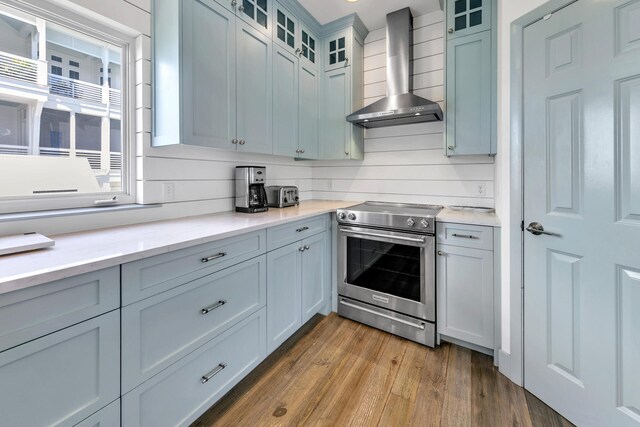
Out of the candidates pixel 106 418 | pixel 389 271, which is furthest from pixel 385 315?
pixel 106 418

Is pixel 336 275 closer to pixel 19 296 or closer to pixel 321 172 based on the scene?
pixel 321 172

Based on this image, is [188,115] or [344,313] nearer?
[188,115]

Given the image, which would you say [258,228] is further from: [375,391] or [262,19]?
[262,19]

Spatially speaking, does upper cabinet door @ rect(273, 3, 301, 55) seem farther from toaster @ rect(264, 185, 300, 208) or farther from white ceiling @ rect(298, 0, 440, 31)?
toaster @ rect(264, 185, 300, 208)

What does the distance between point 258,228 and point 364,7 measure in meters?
2.30

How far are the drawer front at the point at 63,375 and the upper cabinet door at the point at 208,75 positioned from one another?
104 centimetres

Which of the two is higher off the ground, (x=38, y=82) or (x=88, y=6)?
(x=88, y=6)

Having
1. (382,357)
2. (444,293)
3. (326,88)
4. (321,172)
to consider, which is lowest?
(382,357)

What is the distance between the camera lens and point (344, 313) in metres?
2.49

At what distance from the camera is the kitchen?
1.01 metres

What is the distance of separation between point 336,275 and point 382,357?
0.77 m

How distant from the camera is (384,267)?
2.29 meters

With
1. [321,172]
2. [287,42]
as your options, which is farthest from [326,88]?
[321,172]

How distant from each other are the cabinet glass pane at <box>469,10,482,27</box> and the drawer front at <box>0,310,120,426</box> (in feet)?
9.54
